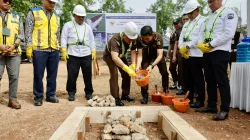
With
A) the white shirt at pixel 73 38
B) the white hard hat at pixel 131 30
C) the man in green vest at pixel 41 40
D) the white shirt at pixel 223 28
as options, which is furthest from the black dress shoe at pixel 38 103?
the white shirt at pixel 223 28

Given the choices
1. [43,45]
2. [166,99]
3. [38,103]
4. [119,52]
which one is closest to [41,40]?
[43,45]

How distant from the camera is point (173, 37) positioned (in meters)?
6.64

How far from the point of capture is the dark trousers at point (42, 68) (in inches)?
188

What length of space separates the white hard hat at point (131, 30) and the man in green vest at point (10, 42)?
1.83 metres

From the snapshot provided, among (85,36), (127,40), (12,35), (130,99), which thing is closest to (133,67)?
(127,40)

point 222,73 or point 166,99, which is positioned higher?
point 222,73

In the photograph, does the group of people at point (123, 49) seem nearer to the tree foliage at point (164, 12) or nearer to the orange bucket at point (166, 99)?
the orange bucket at point (166, 99)

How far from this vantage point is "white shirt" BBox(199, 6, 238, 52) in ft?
12.2

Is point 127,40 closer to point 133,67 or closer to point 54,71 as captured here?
point 133,67

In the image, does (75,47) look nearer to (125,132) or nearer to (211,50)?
(211,50)

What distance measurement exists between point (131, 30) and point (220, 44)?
1367 millimetres

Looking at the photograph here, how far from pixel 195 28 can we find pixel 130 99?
6.06 feet

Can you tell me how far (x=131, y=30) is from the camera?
169 inches

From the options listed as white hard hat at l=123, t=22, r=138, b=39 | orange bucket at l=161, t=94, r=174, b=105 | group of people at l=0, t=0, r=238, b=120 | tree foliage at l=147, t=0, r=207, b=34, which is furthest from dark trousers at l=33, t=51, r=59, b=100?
tree foliage at l=147, t=0, r=207, b=34
